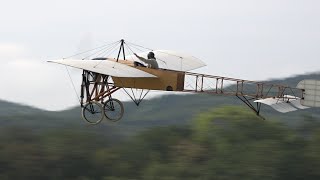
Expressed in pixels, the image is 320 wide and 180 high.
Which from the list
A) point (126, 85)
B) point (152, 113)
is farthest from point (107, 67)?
point (152, 113)

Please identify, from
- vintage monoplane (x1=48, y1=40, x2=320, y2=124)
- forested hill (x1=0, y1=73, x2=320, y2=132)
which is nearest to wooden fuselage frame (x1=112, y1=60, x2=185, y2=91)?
vintage monoplane (x1=48, y1=40, x2=320, y2=124)

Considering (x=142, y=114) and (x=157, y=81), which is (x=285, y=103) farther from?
(x=142, y=114)

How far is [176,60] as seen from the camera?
24.9 metres

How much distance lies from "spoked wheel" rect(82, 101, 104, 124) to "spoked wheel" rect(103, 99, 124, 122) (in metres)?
0.24

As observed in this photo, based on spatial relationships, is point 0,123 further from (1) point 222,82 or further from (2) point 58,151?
(1) point 222,82

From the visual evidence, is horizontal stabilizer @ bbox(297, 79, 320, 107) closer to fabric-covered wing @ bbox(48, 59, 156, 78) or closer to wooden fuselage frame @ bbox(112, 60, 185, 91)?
wooden fuselage frame @ bbox(112, 60, 185, 91)

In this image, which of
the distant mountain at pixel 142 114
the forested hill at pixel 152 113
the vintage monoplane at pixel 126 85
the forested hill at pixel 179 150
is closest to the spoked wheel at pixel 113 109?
the vintage monoplane at pixel 126 85

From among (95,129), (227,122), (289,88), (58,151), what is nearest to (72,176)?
(58,151)

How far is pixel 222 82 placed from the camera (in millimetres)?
22047

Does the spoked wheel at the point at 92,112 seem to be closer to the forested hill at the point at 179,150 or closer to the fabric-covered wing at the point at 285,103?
the fabric-covered wing at the point at 285,103

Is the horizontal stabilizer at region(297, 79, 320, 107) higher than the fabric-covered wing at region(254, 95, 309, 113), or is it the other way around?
the horizontal stabilizer at region(297, 79, 320, 107)

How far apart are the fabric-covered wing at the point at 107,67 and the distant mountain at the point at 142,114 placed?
8762 centimetres

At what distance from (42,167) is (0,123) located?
3575 centimetres

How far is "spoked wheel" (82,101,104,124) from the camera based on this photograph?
66.2 feet
